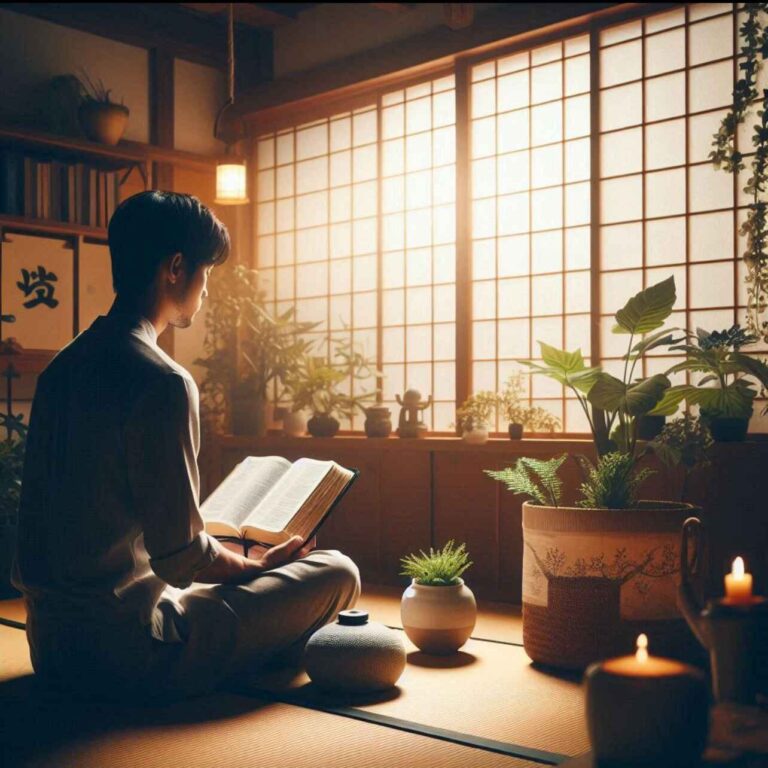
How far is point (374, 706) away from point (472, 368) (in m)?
2.61

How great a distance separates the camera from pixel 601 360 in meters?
4.33

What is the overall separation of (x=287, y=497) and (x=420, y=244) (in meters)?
2.58

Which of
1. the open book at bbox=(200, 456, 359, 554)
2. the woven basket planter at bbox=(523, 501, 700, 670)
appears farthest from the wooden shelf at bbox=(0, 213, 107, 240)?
the woven basket planter at bbox=(523, 501, 700, 670)

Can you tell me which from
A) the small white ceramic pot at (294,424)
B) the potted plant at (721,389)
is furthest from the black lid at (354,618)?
the small white ceramic pot at (294,424)

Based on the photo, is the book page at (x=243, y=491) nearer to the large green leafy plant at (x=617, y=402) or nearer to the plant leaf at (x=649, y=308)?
the large green leafy plant at (x=617, y=402)

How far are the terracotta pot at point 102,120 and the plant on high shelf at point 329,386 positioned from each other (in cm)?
154

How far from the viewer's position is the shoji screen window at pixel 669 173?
157 inches

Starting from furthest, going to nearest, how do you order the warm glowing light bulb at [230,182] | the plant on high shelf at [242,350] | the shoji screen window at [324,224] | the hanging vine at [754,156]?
the shoji screen window at [324,224] < the plant on high shelf at [242,350] < the warm glowing light bulb at [230,182] < the hanging vine at [754,156]

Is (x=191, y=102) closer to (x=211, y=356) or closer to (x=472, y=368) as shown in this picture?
(x=211, y=356)

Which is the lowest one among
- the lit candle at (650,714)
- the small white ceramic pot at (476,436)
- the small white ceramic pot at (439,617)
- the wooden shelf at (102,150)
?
the small white ceramic pot at (439,617)

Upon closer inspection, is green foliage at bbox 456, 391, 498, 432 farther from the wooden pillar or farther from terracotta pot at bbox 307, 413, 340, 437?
the wooden pillar

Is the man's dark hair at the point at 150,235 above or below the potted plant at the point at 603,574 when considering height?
above

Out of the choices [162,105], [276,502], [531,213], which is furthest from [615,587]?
[162,105]

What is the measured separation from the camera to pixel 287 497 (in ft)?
9.07
